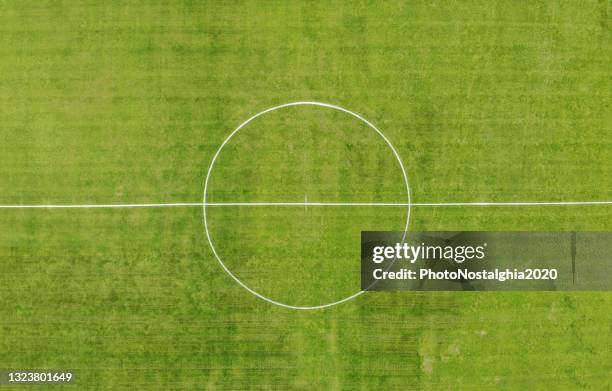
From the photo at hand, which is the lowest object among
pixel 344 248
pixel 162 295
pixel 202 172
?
pixel 162 295

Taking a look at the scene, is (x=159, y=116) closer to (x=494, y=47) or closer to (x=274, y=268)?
(x=274, y=268)

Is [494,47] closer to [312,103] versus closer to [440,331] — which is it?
[312,103]

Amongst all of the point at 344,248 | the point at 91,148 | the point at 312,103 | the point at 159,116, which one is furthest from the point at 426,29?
the point at 91,148

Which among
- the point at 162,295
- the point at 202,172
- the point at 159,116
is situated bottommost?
the point at 162,295

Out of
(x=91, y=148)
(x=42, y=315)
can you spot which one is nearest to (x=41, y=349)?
(x=42, y=315)

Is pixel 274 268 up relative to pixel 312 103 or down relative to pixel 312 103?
down

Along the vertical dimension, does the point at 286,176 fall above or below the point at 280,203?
above
